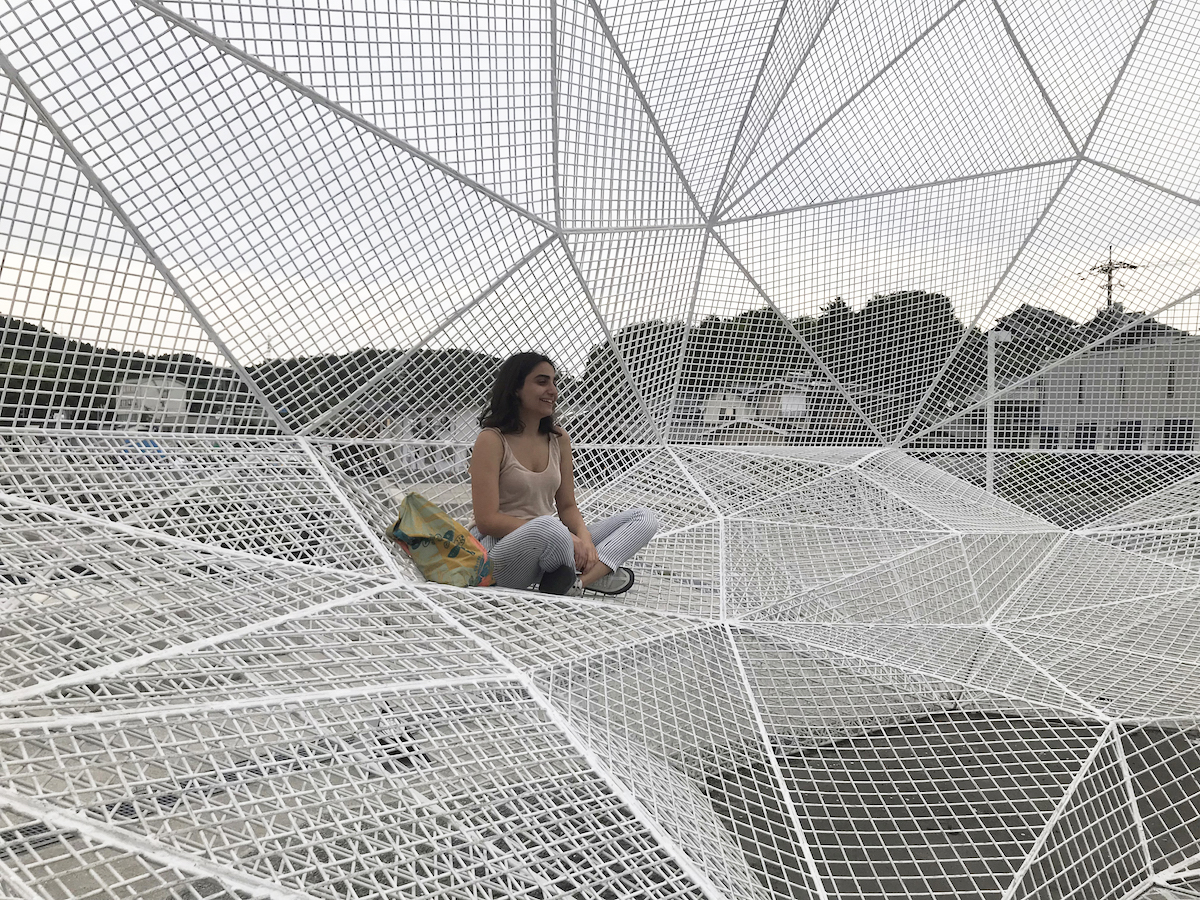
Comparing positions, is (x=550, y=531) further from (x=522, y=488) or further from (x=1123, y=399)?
(x=1123, y=399)

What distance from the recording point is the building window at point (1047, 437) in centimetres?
624

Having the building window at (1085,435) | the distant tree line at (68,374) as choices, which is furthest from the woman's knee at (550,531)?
the building window at (1085,435)

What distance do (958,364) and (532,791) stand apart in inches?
195

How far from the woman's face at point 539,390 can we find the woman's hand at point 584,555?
48 cm

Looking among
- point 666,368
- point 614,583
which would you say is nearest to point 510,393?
point 614,583

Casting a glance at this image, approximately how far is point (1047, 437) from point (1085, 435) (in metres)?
0.22

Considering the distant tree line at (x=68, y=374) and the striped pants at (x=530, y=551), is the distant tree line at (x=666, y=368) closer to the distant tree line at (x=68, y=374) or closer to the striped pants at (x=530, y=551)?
the distant tree line at (x=68, y=374)

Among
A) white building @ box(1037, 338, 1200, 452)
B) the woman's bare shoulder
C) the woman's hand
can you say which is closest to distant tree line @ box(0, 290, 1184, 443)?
white building @ box(1037, 338, 1200, 452)

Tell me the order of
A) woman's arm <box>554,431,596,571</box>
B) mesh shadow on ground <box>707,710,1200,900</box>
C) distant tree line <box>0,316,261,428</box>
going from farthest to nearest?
woman's arm <box>554,431,596,571</box> < distant tree line <box>0,316,261,428</box> < mesh shadow on ground <box>707,710,1200,900</box>

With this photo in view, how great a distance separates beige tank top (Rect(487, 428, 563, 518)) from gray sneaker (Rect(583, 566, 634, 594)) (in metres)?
0.28

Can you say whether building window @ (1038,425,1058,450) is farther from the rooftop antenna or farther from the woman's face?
the woman's face

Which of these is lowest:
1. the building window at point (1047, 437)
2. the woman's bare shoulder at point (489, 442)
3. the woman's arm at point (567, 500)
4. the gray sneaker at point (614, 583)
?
the gray sneaker at point (614, 583)

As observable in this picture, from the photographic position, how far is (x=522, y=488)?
12.1ft

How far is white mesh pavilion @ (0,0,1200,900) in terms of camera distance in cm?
188
